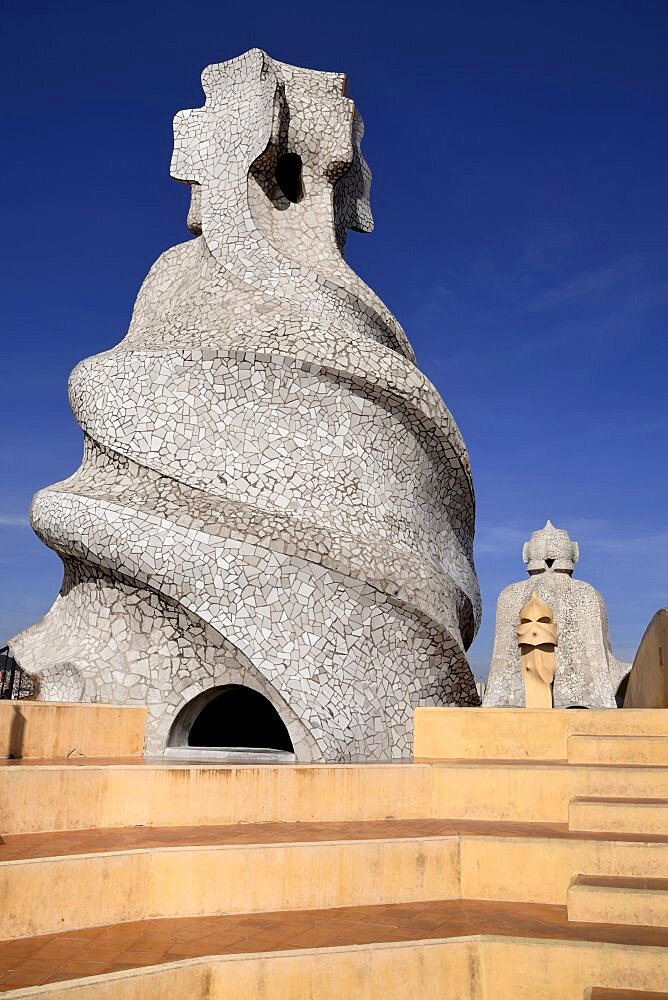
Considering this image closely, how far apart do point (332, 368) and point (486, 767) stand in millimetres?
4639

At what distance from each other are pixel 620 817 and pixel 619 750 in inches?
49.0

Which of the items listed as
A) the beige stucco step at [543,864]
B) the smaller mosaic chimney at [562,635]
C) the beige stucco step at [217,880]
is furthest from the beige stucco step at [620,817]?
the smaller mosaic chimney at [562,635]

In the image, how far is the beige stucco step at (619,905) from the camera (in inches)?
192

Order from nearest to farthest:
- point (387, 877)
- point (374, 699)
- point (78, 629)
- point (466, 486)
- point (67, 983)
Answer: point (67, 983)
point (387, 877)
point (374, 699)
point (78, 629)
point (466, 486)

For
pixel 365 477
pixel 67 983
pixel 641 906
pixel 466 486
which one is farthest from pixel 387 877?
pixel 466 486

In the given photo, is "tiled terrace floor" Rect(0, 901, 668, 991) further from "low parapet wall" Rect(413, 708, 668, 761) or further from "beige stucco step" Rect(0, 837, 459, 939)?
"low parapet wall" Rect(413, 708, 668, 761)

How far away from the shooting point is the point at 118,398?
9492 mm

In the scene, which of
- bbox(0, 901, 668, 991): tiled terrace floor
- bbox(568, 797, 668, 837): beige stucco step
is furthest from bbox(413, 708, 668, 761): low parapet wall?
bbox(0, 901, 668, 991): tiled terrace floor

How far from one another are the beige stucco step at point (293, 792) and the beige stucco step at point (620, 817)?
0.41 m

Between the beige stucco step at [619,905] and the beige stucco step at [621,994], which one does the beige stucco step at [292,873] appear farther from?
the beige stucco step at [621,994]

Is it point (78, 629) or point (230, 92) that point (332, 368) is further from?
point (230, 92)

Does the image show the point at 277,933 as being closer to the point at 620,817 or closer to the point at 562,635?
the point at 620,817

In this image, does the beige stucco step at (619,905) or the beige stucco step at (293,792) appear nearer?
the beige stucco step at (619,905)

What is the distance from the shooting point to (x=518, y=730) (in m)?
7.84
